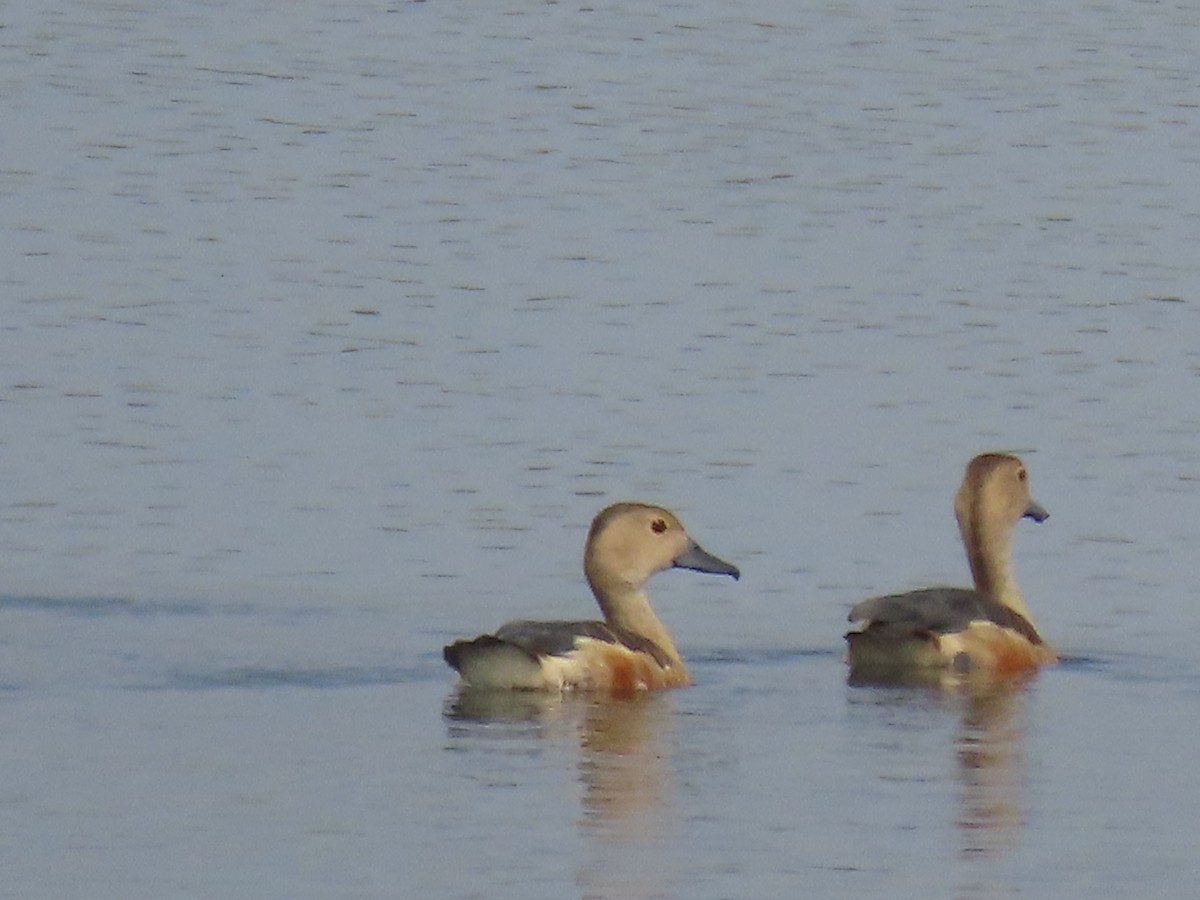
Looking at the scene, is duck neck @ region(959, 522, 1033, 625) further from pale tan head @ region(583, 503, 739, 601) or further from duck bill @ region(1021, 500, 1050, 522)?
pale tan head @ region(583, 503, 739, 601)

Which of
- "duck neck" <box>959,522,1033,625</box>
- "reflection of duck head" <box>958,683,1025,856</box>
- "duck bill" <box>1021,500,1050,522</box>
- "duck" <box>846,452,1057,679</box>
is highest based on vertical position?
"duck bill" <box>1021,500,1050,522</box>

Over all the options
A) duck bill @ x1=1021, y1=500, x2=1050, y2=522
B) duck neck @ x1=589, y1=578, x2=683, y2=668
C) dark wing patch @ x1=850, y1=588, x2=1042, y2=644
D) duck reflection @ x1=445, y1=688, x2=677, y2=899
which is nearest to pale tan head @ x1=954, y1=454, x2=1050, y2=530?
duck bill @ x1=1021, y1=500, x2=1050, y2=522

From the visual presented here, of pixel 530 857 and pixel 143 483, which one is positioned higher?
pixel 143 483

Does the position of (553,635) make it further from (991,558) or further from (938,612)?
(991,558)

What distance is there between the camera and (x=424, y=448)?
20359 millimetres

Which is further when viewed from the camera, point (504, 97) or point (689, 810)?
point (504, 97)

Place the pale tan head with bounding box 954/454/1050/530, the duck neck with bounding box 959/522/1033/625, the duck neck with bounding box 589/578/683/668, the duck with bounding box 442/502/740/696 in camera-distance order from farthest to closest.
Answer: the pale tan head with bounding box 954/454/1050/530 < the duck neck with bounding box 959/522/1033/625 < the duck neck with bounding box 589/578/683/668 < the duck with bounding box 442/502/740/696

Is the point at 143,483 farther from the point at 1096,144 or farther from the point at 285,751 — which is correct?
the point at 1096,144

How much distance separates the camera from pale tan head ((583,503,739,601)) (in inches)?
667

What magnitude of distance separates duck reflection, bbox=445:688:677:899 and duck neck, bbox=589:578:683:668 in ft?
2.06

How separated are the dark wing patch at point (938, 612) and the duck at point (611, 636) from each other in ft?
2.46

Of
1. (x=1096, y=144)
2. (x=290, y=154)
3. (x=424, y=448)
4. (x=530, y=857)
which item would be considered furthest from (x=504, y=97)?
(x=530, y=857)

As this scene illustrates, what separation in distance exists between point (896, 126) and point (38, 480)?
1251cm

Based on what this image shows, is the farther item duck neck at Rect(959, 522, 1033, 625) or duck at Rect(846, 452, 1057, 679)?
duck neck at Rect(959, 522, 1033, 625)
